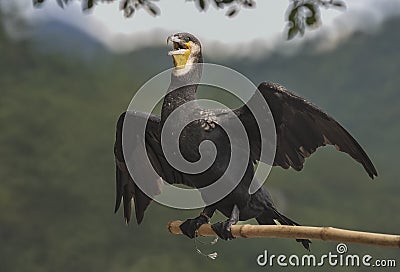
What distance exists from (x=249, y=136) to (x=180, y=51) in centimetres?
13

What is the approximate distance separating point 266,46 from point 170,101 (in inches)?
70.6

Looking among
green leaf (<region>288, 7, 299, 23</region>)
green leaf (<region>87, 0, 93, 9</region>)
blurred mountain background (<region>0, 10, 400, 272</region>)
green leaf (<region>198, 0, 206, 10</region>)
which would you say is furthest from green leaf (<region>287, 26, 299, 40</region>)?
blurred mountain background (<region>0, 10, 400, 272</region>)

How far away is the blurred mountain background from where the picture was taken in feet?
7.96

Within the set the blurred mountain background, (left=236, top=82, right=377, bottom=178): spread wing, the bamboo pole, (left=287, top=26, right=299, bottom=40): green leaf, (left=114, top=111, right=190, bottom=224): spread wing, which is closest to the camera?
the bamboo pole

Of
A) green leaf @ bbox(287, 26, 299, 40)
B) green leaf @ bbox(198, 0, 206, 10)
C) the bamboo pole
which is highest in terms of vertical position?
green leaf @ bbox(198, 0, 206, 10)

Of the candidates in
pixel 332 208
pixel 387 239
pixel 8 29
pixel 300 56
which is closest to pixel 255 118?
pixel 387 239

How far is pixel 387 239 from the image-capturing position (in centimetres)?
71

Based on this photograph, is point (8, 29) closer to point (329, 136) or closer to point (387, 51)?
point (387, 51)

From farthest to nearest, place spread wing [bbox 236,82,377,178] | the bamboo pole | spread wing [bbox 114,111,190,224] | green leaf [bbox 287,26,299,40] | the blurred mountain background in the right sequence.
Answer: the blurred mountain background → green leaf [bbox 287,26,299,40] → spread wing [bbox 114,111,190,224] → spread wing [bbox 236,82,377,178] → the bamboo pole

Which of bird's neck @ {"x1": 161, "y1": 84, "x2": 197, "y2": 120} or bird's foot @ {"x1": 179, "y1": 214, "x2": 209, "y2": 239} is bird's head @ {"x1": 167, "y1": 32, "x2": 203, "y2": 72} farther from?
bird's foot @ {"x1": 179, "y1": 214, "x2": 209, "y2": 239}

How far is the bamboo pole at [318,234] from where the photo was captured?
71 cm

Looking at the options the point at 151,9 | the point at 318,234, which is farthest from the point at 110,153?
the point at 318,234

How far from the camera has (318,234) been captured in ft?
2.50

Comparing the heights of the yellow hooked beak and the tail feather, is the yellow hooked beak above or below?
above
